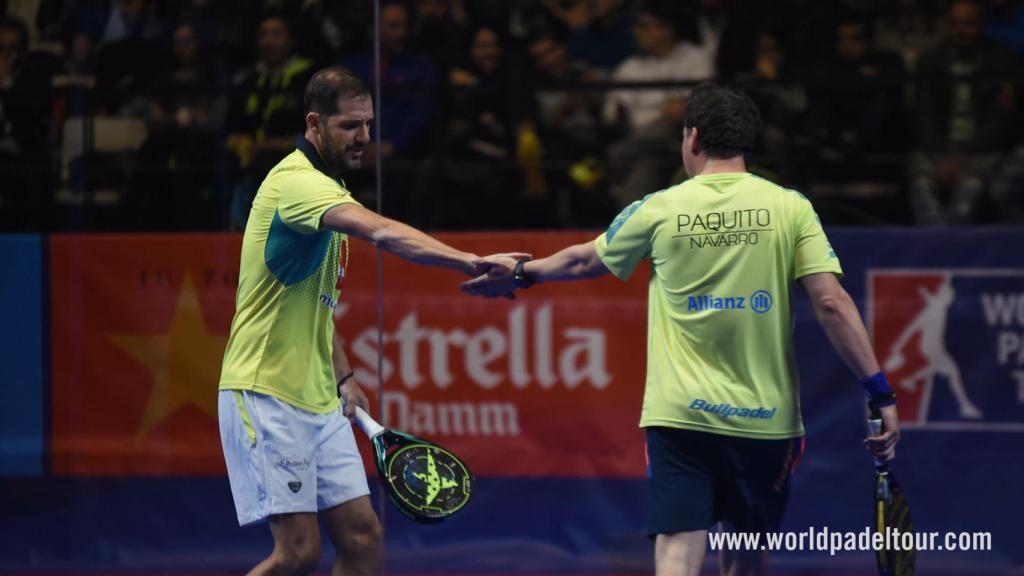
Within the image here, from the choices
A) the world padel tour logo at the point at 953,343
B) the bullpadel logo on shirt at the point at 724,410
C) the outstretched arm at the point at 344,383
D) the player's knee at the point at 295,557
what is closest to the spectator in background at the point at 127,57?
the outstretched arm at the point at 344,383

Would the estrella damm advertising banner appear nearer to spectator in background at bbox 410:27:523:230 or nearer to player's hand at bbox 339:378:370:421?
spectator in background at bbox 410:27:523:230

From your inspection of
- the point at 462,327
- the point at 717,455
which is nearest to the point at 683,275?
the point at 717,455

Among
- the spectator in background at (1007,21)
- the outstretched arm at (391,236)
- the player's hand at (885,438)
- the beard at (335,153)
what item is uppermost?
the spectator in background at (1007,21)

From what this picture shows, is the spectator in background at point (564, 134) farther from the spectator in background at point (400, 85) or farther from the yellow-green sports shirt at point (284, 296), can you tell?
the yellow-green sports shirt at point (284, 296)

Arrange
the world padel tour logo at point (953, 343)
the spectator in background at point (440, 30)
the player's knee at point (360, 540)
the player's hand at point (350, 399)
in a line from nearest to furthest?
the player's knee at point (360, 540)
the player's hand at point (350, 399)
the world padel tour logo at point (953, 343)
the spectator in background at point (440, 30)

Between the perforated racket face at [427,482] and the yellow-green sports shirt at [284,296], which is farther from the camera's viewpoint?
the perforated racket face at [427,482]

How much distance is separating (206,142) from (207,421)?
172 centimetres

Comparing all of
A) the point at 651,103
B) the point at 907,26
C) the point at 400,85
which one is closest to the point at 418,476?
the point at 400,85

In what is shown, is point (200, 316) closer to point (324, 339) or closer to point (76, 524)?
point (76, 524)

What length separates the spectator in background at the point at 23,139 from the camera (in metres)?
8.16

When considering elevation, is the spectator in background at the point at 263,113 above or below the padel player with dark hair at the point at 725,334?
above

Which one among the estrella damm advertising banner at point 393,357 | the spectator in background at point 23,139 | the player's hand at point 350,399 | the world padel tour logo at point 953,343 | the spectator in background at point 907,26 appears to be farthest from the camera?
the spectator in background at point 907,26

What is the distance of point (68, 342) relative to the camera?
7770 mm

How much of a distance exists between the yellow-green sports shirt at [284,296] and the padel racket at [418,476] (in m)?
0.30
